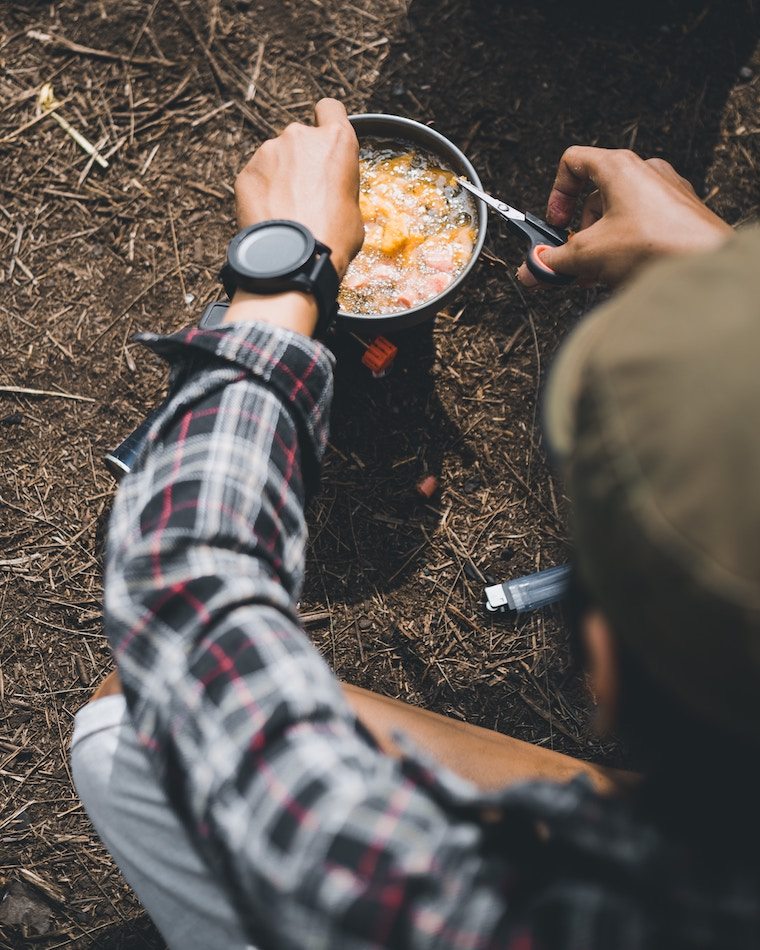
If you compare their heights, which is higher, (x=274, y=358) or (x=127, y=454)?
(x=274, y=358)

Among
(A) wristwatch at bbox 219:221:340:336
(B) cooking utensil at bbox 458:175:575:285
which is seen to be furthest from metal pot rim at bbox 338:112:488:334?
(A) wristwatch at bbox 219:221:340:336

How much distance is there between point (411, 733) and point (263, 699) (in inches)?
22.4

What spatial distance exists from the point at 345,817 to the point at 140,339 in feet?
2.54

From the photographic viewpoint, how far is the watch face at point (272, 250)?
1.19 meters

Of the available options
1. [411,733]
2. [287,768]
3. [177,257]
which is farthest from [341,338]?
[287,768]

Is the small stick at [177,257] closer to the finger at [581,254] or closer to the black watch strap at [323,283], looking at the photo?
the black watch strap at [323,283]

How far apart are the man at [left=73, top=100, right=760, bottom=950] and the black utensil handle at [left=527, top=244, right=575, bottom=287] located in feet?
0.26

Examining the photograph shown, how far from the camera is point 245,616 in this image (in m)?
→ 0.96

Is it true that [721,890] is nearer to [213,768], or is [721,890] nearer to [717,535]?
[717,535]

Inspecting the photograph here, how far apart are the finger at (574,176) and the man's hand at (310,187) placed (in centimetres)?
44

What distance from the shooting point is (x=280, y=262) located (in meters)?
1.20

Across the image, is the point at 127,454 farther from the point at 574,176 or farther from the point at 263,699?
the point at 574,176

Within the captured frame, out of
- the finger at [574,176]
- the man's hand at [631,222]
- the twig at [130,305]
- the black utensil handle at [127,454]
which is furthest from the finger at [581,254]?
the twig at [130,305]

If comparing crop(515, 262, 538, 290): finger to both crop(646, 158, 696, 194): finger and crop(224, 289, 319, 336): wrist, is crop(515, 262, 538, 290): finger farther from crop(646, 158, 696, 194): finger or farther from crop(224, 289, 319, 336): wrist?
crop(224, 289, 319, 336): wrist
